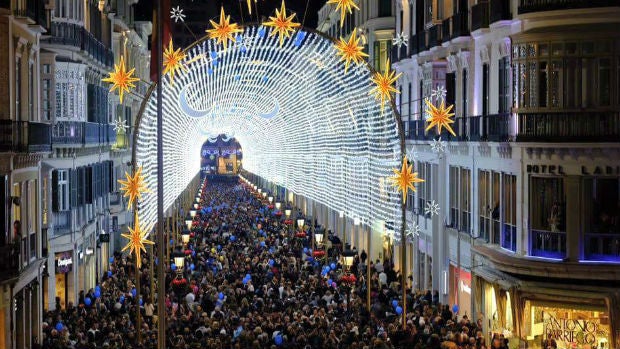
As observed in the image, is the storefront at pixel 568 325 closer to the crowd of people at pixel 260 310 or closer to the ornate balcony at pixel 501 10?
the crowd of people at pixel 260 310

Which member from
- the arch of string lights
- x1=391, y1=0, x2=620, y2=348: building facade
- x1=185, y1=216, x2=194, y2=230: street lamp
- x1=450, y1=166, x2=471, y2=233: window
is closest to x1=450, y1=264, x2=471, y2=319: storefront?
x1=450, y1=166, x2=471, y2=233: window

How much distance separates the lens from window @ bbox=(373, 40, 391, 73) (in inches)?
2180

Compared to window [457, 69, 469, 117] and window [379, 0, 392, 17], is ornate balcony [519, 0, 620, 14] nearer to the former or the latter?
window [457, 69, 469, 117]

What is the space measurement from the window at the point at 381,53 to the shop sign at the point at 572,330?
29.0 m

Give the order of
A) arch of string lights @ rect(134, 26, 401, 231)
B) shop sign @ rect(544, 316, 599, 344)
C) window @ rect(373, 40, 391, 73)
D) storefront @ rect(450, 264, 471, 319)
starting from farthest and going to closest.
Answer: window @ rect(373, 40, 391, 73), arch of string lights @ rect(134, 26, 401, 231), storefront @ rect(450, 264, 471, 319), shop sign @ rect(544, 316, 599, 344)

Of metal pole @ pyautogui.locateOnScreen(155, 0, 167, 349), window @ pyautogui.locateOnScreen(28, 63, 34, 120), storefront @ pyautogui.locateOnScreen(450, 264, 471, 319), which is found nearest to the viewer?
metal pole @ pyautogui.locateOnScreen(155, 0, 167, 349)

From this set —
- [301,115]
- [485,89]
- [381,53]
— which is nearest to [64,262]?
[485,89]

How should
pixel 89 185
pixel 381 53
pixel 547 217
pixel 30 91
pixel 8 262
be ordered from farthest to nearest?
pixel 381 53 < pixel 89 185 < pixel 30 91 < pixel 547 217 < pixel 8 262

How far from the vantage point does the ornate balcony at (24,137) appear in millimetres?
25750

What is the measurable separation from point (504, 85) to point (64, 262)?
53.4ft

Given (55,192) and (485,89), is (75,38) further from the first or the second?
(485,89)

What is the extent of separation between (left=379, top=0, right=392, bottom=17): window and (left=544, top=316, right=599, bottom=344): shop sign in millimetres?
29839

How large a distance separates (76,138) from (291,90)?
1802 cm

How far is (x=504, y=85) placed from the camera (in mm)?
30391
